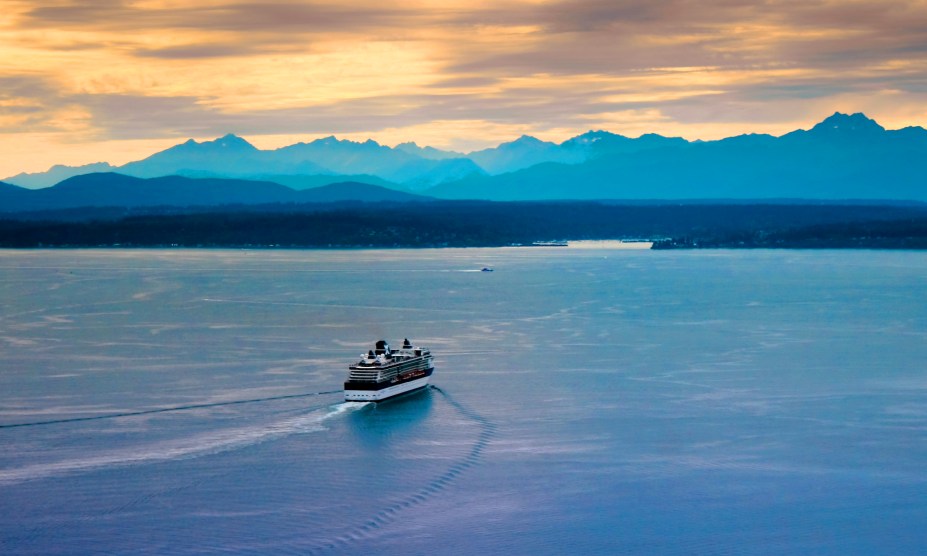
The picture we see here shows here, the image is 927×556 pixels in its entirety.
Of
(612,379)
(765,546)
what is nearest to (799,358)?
(612,379)

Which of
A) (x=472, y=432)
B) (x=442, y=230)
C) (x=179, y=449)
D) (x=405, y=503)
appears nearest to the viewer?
(x=405, y=503)

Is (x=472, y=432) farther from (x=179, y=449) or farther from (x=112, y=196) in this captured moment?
(x=112, y=196)

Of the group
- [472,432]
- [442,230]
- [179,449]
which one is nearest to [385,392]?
[472,432]

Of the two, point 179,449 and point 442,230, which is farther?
point 442,230

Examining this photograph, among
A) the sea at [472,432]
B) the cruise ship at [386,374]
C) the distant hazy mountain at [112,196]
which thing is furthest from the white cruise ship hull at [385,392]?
the distant hazy mountain at [112,196]

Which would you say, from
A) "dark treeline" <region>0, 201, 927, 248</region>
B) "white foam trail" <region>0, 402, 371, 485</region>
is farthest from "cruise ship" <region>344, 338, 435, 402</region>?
"dark treeline" <region>0, 201, 927, 248</region>

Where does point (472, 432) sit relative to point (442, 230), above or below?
below

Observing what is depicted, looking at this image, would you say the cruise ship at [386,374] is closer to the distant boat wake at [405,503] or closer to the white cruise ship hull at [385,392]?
the white cruise ship hull at [385,392]
